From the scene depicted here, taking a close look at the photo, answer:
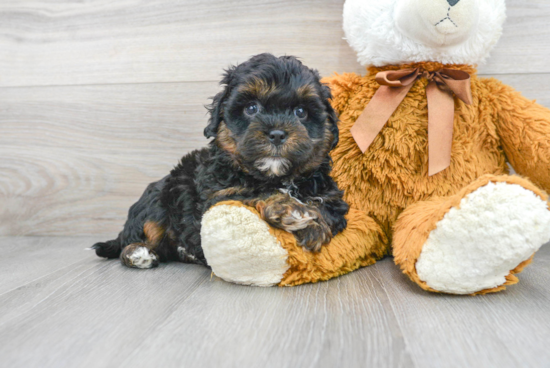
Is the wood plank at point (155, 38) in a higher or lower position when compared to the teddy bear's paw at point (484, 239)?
higher

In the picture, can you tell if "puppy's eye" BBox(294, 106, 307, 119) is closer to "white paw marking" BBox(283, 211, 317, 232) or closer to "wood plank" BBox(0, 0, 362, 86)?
"white paw marking" BBox(283, 211, 317, 232)

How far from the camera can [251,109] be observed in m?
1.29

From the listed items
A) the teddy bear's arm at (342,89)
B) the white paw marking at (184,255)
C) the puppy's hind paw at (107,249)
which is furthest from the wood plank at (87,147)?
the teddy bear's arm at (342,89)

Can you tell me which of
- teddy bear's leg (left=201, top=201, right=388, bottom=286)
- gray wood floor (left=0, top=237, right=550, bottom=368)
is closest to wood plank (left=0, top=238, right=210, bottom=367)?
gray wood floor (left=0, top=237, right=550, bottom=368)

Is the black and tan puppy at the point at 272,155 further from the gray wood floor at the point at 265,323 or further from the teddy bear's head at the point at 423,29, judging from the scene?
the teddy bear's head at the point at 423,29

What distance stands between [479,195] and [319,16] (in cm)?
122

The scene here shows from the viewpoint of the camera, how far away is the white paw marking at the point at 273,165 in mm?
1223

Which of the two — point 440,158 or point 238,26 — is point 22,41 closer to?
point 238,26

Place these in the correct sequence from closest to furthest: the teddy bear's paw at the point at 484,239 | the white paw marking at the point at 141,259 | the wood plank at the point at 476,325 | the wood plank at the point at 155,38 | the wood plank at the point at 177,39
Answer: the wood plank at the point at 476,325 → the teddy bear's paw at the point at 484,239 → the white paw marking at the point at 141,259 → the wood plank at the point at 177,39 → the wood plank at the point at 155,38

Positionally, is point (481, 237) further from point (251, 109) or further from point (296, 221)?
point (251, 109)

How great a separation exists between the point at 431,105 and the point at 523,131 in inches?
13.4

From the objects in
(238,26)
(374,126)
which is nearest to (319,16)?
(238,26)

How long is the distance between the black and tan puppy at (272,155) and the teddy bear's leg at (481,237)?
1.01 feet

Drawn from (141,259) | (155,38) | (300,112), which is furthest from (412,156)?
(155,38)
